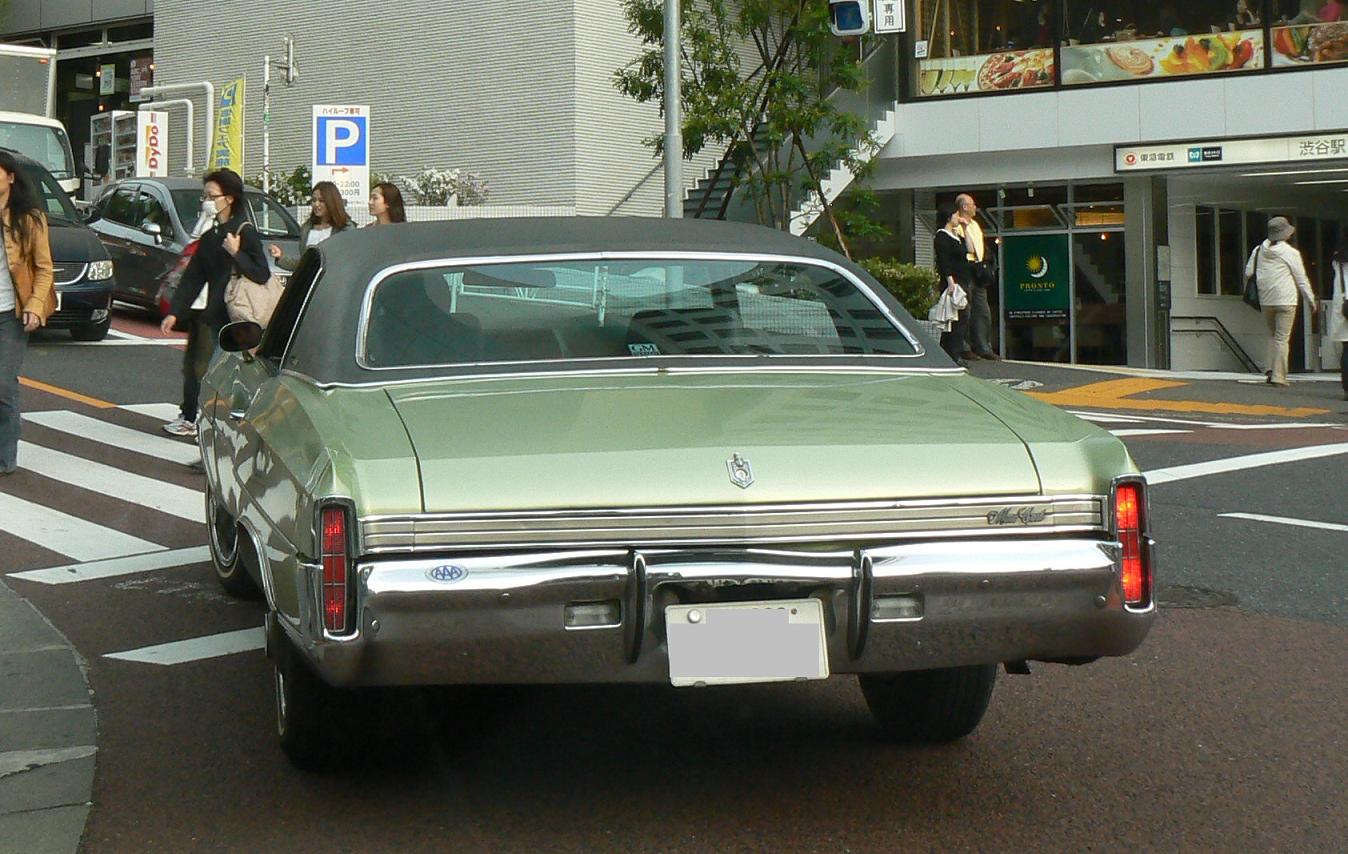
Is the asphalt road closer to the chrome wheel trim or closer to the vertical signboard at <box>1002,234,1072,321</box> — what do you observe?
the chrome wheel trim

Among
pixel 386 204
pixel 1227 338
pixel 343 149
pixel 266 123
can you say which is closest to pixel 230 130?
pixel 266 123

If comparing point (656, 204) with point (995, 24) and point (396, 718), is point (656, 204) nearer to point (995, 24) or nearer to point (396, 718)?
point (995, 24)

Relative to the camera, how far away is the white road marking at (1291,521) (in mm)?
9469

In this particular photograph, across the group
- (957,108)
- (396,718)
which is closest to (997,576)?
(396,718)

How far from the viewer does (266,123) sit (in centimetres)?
3100

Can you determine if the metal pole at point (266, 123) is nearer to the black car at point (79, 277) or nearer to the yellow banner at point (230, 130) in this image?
the yellow banner at point (230, 130)

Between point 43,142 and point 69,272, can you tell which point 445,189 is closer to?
point 43,142

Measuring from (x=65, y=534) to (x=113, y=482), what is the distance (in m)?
1.70

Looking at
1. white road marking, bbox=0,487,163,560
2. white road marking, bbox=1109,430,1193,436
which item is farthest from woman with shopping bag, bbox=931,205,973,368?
white road marking, bbox=0,487,163,560

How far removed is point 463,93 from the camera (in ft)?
99.1

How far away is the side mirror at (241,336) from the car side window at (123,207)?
1617 cm

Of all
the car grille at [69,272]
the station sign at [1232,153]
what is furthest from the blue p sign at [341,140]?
the station sign at [1232,153]

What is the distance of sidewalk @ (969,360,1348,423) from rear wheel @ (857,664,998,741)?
1141cm

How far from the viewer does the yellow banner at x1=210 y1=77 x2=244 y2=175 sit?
29.6 m
